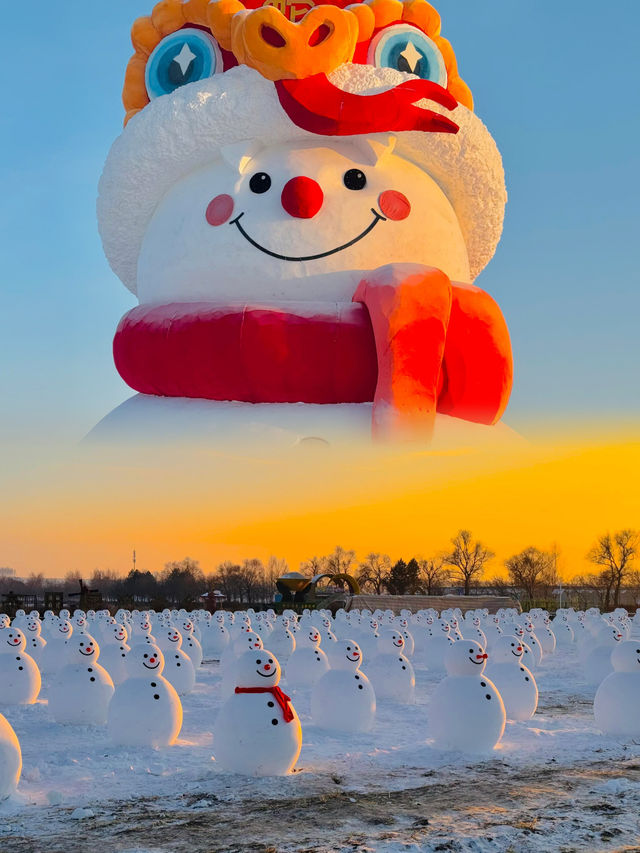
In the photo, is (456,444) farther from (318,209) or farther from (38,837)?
(38,837)

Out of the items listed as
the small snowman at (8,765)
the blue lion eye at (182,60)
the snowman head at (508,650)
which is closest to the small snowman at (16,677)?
the small snowman at (8,765)

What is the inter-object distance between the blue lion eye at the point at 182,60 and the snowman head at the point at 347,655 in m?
6.82

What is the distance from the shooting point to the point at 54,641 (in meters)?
12.9

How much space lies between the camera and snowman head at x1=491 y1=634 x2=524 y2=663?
391 inches

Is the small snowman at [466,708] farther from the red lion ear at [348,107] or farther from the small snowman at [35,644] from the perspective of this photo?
the small snowman at [35,644]

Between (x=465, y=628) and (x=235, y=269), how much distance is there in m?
7.78

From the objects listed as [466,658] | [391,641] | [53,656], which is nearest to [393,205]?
[466,658]

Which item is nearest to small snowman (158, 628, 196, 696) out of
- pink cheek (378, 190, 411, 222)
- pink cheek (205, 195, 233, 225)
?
pink cheek (205, 195, 233, 225)

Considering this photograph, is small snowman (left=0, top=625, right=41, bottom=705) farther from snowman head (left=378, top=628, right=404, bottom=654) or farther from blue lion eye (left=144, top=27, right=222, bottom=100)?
blue lion eye (left=144, top=27, right=222, bottom=100)

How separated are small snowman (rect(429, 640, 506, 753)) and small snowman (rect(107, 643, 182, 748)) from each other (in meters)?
2.43

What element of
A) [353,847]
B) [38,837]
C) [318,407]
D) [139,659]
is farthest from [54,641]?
[353,847]

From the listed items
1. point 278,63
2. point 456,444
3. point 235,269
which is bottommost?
point 456,444

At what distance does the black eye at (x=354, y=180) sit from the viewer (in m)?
9.63

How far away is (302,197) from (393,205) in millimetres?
1111
